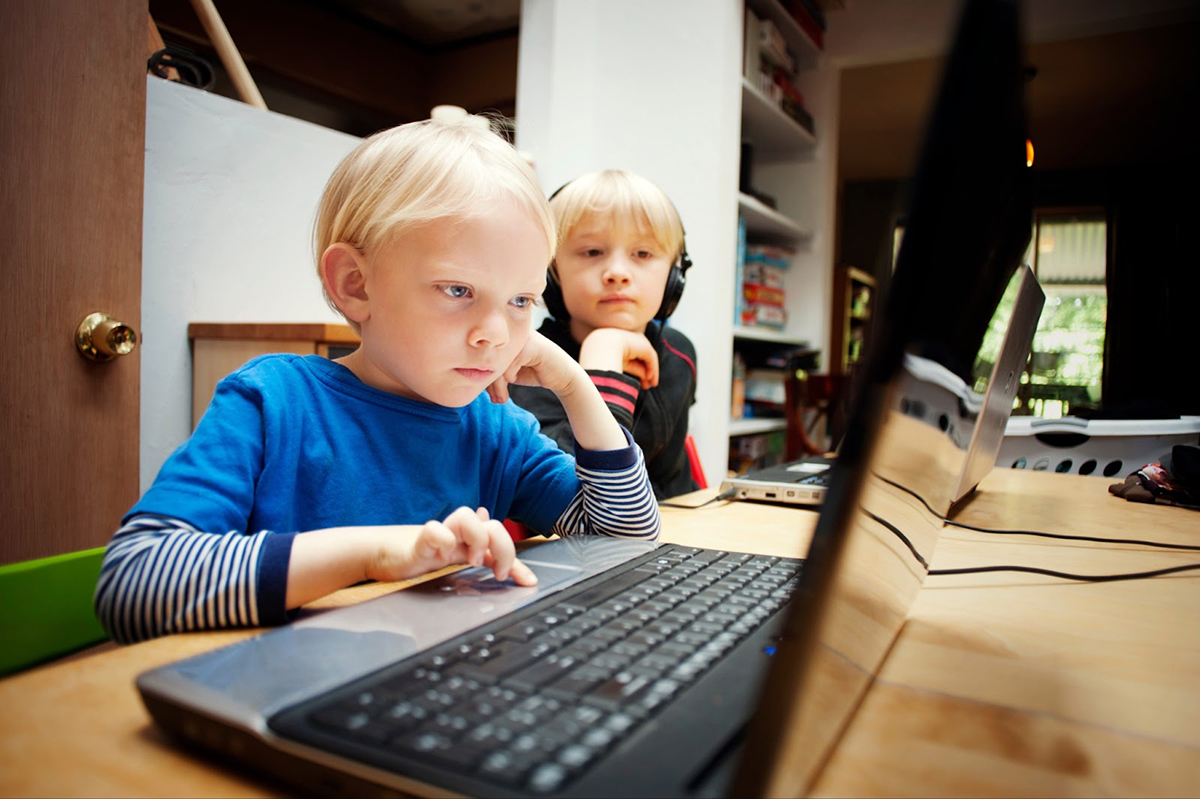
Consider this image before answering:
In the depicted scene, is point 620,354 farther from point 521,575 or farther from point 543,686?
point 543,686

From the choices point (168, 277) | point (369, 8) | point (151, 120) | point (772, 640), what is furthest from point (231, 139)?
point (369, 8)

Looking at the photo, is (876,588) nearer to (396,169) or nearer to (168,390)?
(396,169)

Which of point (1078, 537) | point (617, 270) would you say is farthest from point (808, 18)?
point (1078, 537)

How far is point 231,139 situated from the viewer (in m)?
1.41

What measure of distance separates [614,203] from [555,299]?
192 mm

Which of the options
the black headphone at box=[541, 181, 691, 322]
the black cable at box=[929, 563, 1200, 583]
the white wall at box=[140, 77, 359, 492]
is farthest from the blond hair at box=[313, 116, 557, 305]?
the white wall at box=[140, 77, 359, 492]

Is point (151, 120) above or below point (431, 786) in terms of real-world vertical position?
above

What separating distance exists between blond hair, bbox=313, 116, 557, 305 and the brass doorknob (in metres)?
0.53

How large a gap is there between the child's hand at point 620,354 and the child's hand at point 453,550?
0.60m

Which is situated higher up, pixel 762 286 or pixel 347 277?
pixel 762 286

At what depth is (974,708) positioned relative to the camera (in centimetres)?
35

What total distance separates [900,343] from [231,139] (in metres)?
1.51

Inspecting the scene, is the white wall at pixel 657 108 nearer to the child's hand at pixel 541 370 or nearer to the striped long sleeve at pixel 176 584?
the child's hand at pixel 541 370

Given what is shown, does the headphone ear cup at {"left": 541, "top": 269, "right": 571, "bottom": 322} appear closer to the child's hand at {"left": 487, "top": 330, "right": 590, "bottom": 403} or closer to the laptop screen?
the child's hand at {"left": 487, "top": 330, "right": 590, "bottom": 403}
